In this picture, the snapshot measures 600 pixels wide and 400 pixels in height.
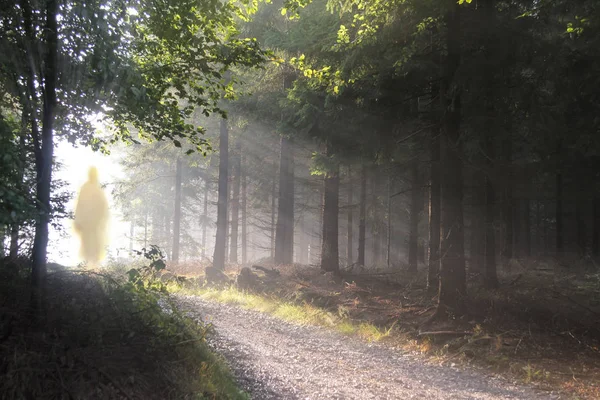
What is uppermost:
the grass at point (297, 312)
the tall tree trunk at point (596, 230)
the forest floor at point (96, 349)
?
the tall tree trunk at point (596, 230)

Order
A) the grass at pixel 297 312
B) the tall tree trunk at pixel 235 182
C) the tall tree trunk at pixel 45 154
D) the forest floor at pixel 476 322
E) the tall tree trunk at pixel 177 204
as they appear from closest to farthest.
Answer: the tall tree trunk at pixel 45 154 → the forest floor at pixel 476 322 → the grass at pixel 297 312 → the tall tree trunk at pixel 235 182 → the tall tree trunk at pixel 177 204

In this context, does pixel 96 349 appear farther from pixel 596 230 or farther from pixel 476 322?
pixel 596 230

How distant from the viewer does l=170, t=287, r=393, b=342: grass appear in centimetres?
1091

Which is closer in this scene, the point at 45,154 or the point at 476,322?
the point at 45,154

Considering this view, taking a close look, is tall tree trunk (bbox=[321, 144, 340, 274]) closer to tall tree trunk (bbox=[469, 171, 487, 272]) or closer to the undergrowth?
tall tree trunk (bbox=[469, 171, 487, 272])

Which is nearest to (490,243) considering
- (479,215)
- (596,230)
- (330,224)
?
(479,215)

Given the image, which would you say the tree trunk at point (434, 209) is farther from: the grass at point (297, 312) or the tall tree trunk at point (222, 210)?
the tall tree trunk at point (222, 210)

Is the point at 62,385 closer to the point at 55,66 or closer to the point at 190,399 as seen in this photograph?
the point at 190,399

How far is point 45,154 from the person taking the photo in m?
4.67

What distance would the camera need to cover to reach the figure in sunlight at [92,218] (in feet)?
110

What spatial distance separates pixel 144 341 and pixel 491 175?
1238cm

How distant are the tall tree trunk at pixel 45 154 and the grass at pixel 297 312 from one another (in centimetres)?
788

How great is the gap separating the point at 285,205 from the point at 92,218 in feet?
76.8

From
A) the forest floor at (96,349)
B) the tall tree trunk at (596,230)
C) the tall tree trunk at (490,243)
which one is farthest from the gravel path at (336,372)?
the tall tree trunk at (596,230)
